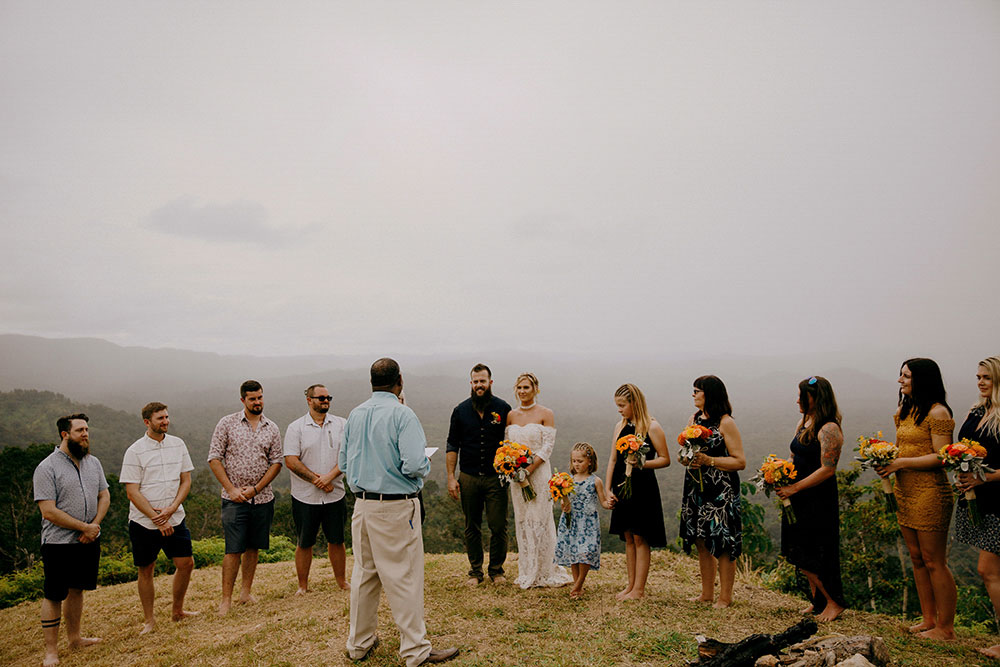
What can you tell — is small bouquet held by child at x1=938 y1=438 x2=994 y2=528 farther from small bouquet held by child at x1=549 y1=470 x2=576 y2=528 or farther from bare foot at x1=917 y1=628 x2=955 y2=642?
small bouquet held by child at x1=549 y1=470 x2=576 y2=528

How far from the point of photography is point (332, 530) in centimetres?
733

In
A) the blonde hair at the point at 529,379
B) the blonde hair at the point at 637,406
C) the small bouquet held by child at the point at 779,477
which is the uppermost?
the blonde hair at the point at 529,379

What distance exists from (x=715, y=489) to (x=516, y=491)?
258 centimetres

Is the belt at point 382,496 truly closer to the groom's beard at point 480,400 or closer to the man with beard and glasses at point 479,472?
the man with beard and glasses at point 479,472

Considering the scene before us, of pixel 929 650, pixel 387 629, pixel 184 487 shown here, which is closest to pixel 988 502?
pixel 929 650

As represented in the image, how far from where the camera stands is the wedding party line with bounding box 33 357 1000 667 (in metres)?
5.01

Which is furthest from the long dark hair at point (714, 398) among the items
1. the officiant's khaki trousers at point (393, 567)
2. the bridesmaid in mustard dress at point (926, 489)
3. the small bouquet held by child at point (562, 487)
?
the officiant's khaki trousers at point (393, 567)

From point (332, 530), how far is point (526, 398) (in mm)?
3136

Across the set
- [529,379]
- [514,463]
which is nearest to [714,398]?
[529,379]

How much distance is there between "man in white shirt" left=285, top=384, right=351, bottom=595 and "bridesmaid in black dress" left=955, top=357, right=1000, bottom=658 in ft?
22.6

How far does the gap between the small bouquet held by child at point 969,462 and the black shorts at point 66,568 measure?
8609mm

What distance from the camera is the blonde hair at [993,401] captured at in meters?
5.11

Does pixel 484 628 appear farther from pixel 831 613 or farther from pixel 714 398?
pixel 831 613

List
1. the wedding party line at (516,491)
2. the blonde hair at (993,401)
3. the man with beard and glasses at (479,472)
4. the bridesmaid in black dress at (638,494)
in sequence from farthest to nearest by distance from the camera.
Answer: the man with beard and glasses at (479,472) < the bridesmaid in black dress at (638,494) < the blonde hair at (993,401) < the wedding party line at (516,491)
